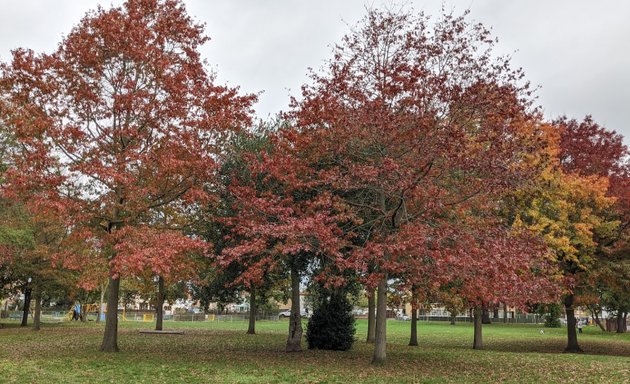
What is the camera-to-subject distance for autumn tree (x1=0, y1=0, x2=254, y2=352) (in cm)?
1571

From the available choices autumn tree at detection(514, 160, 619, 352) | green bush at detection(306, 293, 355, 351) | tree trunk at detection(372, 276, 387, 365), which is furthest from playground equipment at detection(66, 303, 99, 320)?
autumn tree at detection(514, 160, 619, 352)

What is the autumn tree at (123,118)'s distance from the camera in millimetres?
15711

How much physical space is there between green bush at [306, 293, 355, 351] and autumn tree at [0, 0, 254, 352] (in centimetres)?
811

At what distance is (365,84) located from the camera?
51.2ft

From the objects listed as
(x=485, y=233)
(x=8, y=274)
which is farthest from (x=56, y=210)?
(x=8, y=274)

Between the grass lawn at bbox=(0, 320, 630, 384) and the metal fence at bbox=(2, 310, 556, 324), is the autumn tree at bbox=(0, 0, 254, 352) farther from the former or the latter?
the metal fence at bbox=(2, 310, 556, 324)

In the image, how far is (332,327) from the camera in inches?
870

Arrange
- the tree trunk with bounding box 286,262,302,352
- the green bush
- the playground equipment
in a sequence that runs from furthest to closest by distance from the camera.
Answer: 1. the playground equipment
2. the green bush
3. the tree trunk with bounding box 286,262,302,352

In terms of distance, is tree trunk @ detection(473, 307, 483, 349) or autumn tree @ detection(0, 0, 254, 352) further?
tree trunk @ detection(473, 307, 483, 349)

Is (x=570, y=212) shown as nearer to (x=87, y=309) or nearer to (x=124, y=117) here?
(x=124, y=117)

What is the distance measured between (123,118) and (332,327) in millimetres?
11618

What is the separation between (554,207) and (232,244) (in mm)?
12788

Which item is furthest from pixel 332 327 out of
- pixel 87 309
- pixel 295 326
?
pixel 87 309

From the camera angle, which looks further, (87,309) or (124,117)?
(87,309)
